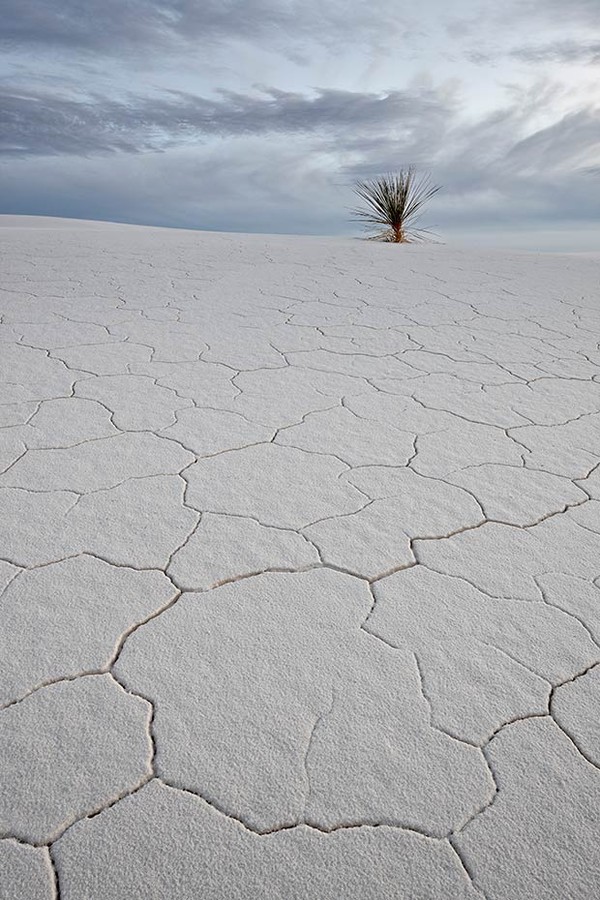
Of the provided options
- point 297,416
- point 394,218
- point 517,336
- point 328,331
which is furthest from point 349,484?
point 394,218

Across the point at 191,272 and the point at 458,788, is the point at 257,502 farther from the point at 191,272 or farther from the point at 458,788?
the point at 191,272

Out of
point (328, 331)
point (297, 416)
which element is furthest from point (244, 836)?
point (328, 331)

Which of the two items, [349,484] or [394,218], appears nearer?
[349,484]

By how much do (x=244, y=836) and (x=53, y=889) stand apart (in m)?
0.21

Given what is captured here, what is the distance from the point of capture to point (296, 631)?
3.42ft

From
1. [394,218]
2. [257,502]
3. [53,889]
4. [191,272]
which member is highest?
[394,218]

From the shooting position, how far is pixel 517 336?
2.95 m

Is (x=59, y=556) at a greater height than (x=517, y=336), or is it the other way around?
(x=517, y=336)

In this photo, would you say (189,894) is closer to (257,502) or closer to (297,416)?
(257,502)

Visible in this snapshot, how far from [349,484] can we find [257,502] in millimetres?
237

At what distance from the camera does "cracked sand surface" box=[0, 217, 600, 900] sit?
0.73m

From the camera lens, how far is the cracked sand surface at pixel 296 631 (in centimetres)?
73

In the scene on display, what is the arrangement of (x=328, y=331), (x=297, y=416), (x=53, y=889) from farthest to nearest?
(x=328, y=331), (x=297, y=416), (x=53, y=889)

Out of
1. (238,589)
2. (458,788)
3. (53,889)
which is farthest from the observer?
(238,589)
